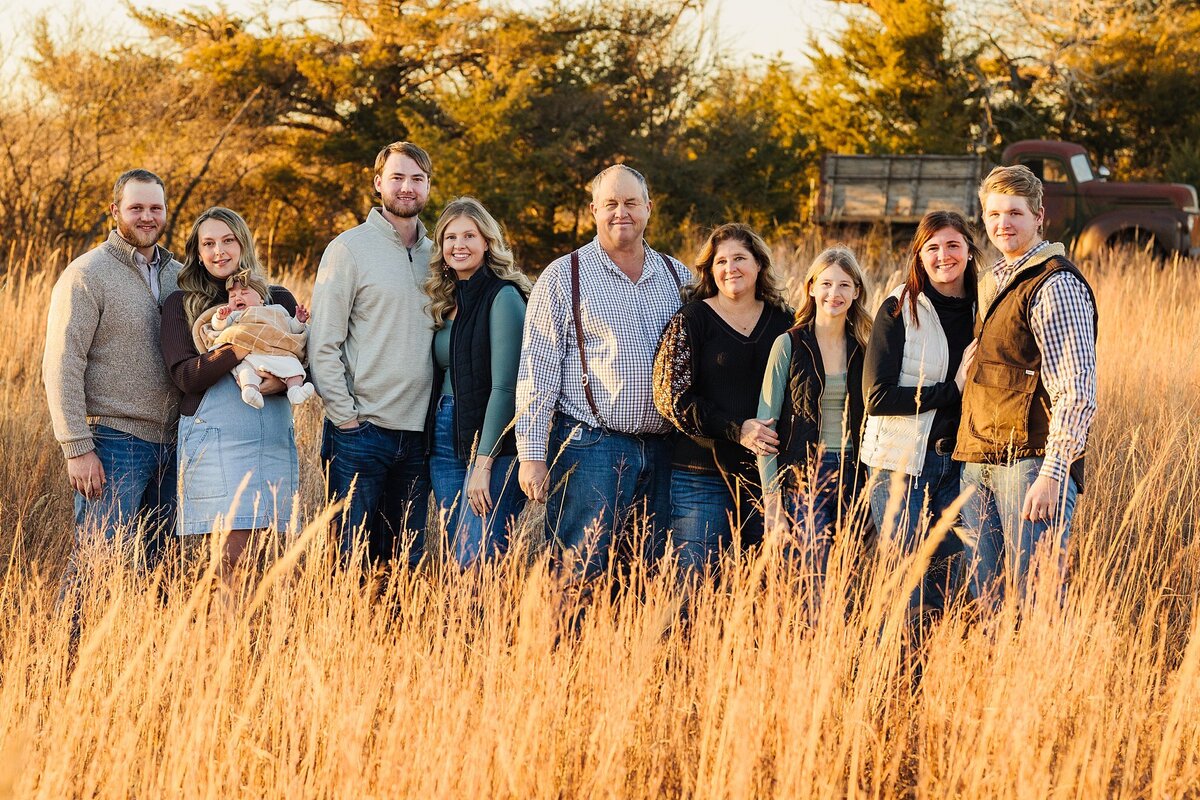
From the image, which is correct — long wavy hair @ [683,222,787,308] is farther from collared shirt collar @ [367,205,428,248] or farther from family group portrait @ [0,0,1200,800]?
collared shirt collar @ [367,205,428,248]

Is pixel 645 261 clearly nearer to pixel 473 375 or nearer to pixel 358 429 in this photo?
pixel 473 375

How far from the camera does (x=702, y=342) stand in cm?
366

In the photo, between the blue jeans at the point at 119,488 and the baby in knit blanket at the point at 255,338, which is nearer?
the baby in knit blanket at the point at 255,338

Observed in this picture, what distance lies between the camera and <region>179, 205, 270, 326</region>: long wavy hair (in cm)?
379

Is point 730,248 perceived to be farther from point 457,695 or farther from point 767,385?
point 457,695

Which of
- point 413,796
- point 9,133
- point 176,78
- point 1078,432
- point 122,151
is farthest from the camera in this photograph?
point 176,78

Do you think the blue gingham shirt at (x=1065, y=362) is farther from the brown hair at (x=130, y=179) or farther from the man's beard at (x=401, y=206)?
the brown hair at (x=130, y=179)

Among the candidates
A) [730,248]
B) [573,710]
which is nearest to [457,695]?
[573,710]

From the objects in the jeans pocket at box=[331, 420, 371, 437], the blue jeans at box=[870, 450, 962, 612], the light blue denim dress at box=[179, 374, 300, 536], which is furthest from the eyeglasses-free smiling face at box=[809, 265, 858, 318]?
the light blue denim dress at box=[179, 374, 300, 536]

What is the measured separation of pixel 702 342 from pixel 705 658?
1.08m

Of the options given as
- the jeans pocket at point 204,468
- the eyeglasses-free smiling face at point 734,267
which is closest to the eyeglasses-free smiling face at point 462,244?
the eyeglasses-free smiling face at point 734,267

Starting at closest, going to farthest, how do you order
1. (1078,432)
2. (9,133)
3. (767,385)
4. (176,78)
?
(1078,432), (767,385), (9,133), (176,78)

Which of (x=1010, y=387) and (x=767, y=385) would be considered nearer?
(x=1010, y=387)

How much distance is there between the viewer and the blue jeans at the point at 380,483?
12.7 ft
